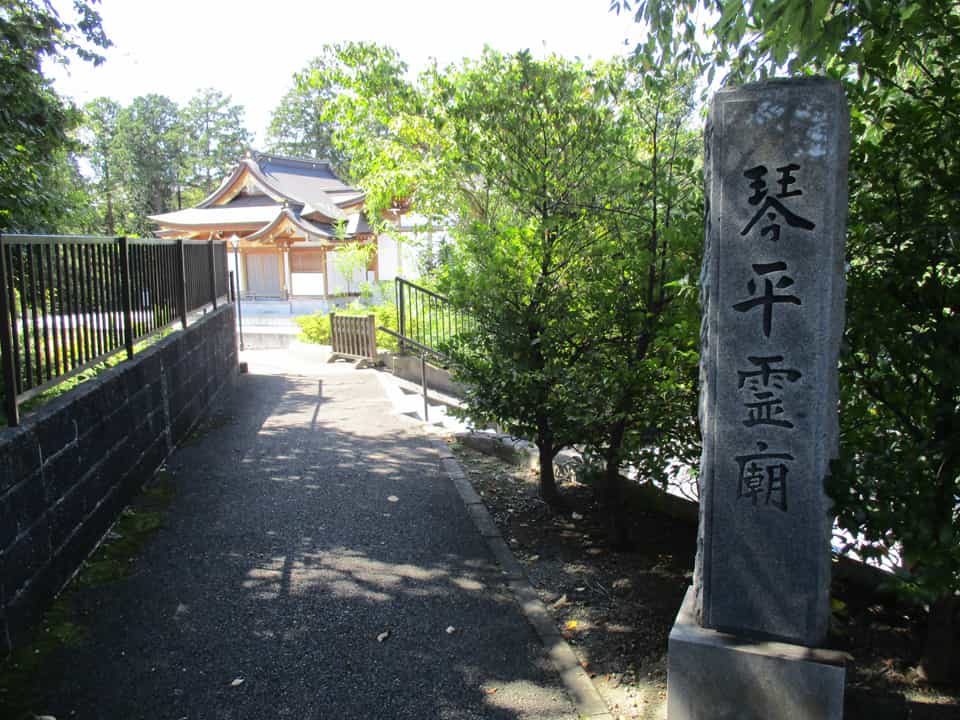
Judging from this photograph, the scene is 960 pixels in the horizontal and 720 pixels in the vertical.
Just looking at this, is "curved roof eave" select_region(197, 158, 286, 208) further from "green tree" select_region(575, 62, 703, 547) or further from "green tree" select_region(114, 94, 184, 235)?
"green tree" select_region(575, 62, 703, 547)

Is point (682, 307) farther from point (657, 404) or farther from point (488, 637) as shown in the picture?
point (488, 637)

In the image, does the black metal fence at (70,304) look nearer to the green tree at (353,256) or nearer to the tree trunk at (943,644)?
the tree trunk at (943,644)

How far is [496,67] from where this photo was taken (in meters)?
5.63

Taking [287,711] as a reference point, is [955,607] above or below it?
above

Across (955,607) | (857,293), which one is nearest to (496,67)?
(857,293)

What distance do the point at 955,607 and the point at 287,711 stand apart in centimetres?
305

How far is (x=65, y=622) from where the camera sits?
3.85 m

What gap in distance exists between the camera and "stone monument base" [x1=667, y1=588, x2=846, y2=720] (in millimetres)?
2865

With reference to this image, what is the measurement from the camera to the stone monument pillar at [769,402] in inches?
113

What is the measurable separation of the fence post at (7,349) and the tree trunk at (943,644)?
454 cm

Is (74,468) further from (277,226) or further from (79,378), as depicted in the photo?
(277,226)

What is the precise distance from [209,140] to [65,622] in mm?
55579

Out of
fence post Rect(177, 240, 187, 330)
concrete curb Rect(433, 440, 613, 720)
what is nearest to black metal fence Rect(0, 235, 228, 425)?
fence post Rect(177, 240, 187, 330)

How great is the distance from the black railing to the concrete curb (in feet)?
16.5
